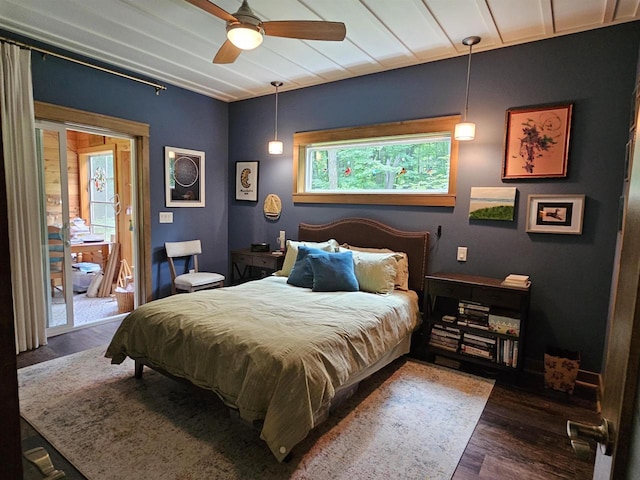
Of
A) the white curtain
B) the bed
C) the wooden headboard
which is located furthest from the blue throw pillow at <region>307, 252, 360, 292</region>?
the white curtain

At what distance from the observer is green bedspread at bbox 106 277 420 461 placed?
6.15ft

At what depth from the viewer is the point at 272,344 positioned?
2.04 m

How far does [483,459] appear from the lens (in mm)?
2039

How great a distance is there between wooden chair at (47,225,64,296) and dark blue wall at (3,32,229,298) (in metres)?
0.96

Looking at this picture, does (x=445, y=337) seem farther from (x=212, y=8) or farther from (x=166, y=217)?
(x=166, y=217)

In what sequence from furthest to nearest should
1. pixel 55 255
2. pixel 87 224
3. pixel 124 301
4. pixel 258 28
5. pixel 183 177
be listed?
pixel 87 224 < pixel 183 177 < pixel 124 301 < pixel 55 255 < pixel 258 28

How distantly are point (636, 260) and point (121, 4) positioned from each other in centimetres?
340

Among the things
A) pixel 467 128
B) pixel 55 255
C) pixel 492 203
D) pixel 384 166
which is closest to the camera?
pixel 467 128

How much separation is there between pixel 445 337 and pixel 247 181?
11.2ft

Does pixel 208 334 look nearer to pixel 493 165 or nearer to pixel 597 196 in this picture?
pixel 493 165

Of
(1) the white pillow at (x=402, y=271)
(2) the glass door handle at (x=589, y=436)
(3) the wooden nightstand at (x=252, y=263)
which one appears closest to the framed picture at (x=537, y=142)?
(1) the white pillow at (x=402, y=271)

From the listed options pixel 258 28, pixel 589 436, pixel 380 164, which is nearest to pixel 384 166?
pixel 380 164

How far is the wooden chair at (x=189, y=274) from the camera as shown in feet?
14.0

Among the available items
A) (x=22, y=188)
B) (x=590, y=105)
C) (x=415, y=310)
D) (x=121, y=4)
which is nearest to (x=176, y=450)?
(x=415, y=310)
